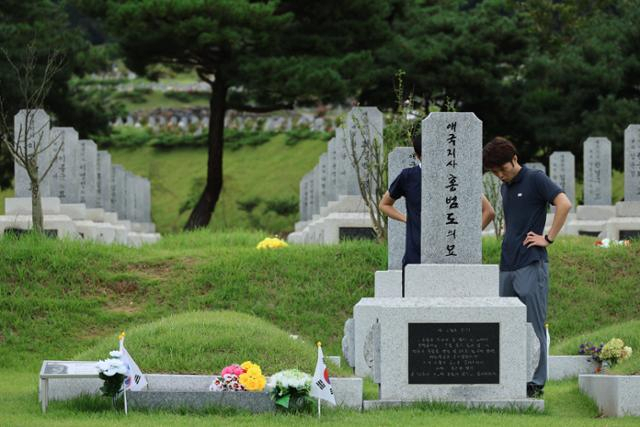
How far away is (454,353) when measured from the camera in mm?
10047

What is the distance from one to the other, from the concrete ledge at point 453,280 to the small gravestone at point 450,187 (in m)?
0.16

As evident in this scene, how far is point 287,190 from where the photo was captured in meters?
47.6

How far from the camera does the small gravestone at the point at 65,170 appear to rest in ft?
90.2

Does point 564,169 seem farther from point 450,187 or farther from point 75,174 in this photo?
point 450,187

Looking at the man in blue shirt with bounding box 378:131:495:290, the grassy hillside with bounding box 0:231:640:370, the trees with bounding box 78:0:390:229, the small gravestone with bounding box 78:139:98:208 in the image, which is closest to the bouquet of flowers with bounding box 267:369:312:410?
the man in blue shirt with bounding box 378:131:495:290

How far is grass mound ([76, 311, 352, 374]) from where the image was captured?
10508 millimetres

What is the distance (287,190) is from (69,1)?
1652 centimetres

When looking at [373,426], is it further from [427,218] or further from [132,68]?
[132,68]

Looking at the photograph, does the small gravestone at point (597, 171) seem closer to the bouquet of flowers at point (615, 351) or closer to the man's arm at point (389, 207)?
the bouquet of flowers at point (615, 351)

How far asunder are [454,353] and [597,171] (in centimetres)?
2014

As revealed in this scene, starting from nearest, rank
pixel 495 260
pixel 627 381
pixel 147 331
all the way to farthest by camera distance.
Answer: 1. pixel 627 381
2. pixel 147 331
3. pixel 495 260

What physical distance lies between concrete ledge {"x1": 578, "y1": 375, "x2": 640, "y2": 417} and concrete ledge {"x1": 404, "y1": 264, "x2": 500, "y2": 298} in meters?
1.11

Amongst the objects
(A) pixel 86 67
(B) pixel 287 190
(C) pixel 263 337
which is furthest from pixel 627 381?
(B) pixel 287 190

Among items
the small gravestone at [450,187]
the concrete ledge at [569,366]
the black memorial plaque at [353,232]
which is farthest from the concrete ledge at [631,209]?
the small gravestone at [450,187]
